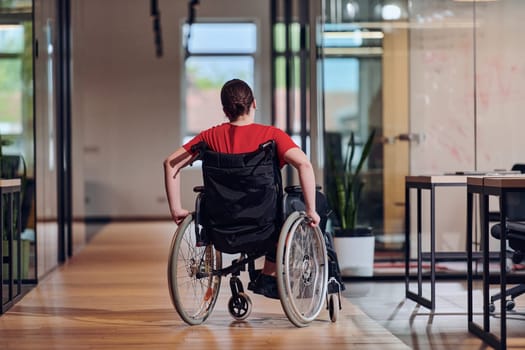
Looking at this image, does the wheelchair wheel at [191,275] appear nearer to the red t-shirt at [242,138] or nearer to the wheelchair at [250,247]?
the wheelchair at [250,247]

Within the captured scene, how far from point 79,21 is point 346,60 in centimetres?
307

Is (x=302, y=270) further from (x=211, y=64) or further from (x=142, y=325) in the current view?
(x=211, y=64)

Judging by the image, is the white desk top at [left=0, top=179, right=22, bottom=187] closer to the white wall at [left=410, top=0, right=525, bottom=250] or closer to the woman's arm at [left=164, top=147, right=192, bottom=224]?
the woman's arm at [left=164, top=147, right=192, bottom=224]

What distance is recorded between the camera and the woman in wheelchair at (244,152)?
12.2ft

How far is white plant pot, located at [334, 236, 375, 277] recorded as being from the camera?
5.46 meters

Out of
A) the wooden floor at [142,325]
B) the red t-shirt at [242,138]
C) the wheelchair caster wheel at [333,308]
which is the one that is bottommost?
the wooden floor at [142,325]

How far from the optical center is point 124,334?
12.1ft

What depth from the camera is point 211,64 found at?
13758 millimetres

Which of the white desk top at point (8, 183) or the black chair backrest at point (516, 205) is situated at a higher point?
the white desk top at point (8, 183)

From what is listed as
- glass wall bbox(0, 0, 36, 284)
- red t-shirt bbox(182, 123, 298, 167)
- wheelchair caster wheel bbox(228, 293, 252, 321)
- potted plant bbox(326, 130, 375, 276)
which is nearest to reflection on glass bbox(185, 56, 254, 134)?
glass wall bbox(0, 0, 36, 284)

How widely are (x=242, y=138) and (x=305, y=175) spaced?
282 mm

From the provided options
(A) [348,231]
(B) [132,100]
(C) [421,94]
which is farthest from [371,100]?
(B) [132,100]

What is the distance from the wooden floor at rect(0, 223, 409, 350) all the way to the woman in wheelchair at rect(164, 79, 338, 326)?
138mm

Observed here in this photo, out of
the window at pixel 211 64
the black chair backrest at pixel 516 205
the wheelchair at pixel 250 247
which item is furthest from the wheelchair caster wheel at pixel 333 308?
the window at pixel 211 64
